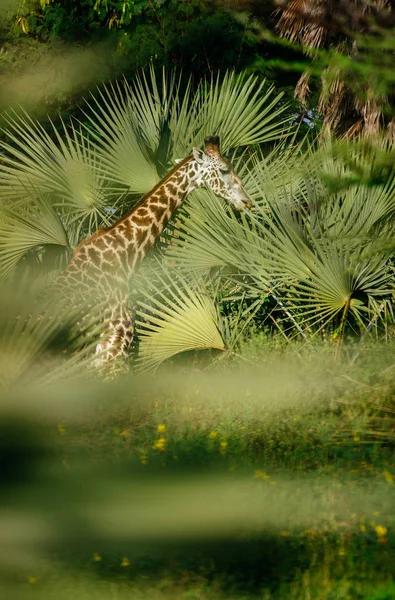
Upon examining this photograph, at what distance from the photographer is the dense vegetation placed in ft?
14.0

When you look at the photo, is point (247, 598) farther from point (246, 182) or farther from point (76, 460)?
point (246, 182)

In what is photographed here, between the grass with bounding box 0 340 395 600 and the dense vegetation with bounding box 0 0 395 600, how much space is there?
16mm

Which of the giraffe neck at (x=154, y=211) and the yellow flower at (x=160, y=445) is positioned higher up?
the giraffe neck at (x=154, y=211)

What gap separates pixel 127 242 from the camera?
889cm

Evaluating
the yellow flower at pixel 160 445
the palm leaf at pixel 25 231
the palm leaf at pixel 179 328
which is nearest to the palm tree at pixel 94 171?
the palm leaf at pixel 25 231

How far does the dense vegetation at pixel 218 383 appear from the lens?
4.28 metres

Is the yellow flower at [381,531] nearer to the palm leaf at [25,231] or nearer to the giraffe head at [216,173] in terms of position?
the giraffe head at [216,173]

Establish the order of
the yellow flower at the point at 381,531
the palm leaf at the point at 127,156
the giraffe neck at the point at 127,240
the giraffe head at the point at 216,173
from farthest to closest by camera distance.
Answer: the palm leaf at the point at 127,156
the giraffe head at the point at 216,173
the giraffe neck at the point at 127,240
the yellow flower at the point at 381,531

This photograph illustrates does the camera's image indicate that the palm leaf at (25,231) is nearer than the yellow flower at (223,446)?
No

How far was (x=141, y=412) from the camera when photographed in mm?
8359

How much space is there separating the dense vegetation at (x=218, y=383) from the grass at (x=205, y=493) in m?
0.02

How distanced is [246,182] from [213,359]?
212 centimetres

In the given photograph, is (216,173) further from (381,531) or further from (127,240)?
(381,531)

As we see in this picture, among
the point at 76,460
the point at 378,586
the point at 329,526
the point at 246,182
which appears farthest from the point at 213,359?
the point at 378,586
